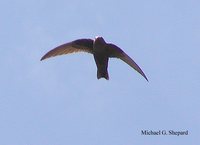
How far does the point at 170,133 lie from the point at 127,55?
2563 mm

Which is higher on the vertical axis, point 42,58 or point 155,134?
point 42,58

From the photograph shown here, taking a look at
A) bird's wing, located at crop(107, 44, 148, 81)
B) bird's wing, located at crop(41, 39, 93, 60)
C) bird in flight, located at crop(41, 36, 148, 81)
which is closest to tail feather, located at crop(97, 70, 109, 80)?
bird in flight, located at crop(41, 36, 148, 81)

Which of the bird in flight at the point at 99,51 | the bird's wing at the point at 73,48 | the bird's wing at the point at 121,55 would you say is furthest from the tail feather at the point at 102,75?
the bird's wing at the point at 73,48

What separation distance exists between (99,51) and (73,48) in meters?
1.19

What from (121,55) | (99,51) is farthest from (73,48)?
(121,55)

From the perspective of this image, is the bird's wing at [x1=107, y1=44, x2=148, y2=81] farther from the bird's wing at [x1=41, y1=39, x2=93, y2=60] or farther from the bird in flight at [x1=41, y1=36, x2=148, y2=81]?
the bird's wing at [x1=41, y1=39, x2=93, y2=60]

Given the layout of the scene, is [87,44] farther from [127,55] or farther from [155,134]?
[155,134]

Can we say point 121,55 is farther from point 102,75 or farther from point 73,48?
point 73,48

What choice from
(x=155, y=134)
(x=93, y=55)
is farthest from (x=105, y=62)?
(x=155, y=134)

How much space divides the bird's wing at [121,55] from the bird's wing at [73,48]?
1.85 feet

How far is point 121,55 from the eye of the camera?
23172mm

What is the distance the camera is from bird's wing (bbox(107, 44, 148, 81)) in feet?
74.8

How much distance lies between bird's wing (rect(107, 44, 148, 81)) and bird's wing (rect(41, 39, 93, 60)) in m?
0.57

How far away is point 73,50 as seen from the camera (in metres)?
23.4
